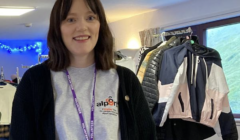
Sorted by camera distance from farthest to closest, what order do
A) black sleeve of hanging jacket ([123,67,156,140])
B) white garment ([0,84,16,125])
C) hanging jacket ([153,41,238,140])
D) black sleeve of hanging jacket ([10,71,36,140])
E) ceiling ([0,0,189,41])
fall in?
ceiling ([0,0,189,41]) < white garment ([0,84,16,125]) < hanging jacket ([153,41,238,140]) < black sleeve of hanging jacket ([123,67,156,140]) < black sleeve of hanging jacket ([10,71,36,140])

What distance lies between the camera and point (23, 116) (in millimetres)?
935

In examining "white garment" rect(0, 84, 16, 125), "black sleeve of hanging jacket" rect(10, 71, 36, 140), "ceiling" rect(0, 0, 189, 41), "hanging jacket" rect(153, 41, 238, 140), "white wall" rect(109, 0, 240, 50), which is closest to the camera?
"black sleeve of hanging jacket" rect(10, 71, 36, 140)

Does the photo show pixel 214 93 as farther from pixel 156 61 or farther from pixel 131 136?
pixel 131 136

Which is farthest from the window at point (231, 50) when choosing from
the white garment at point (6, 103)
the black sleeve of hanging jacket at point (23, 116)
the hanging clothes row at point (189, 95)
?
the black sleeve of hanging jacket at point (23, 116)

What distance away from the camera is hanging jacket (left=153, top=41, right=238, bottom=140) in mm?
2027

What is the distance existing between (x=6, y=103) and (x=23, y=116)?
1512 millimetres

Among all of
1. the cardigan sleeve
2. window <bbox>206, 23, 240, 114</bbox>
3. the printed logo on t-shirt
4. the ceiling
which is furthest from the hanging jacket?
the ceiling

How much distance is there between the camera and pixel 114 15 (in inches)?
188

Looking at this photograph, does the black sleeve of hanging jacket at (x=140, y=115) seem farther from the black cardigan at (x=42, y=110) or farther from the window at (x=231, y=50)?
the window at (x=231, y=50)

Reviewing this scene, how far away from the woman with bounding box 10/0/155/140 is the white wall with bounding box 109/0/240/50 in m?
2.00

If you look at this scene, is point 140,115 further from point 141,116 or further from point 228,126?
point 228,126

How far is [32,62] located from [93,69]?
278 inches

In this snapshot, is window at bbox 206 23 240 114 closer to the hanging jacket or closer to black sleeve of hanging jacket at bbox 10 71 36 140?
the hanging jacket

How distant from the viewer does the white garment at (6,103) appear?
227cm
